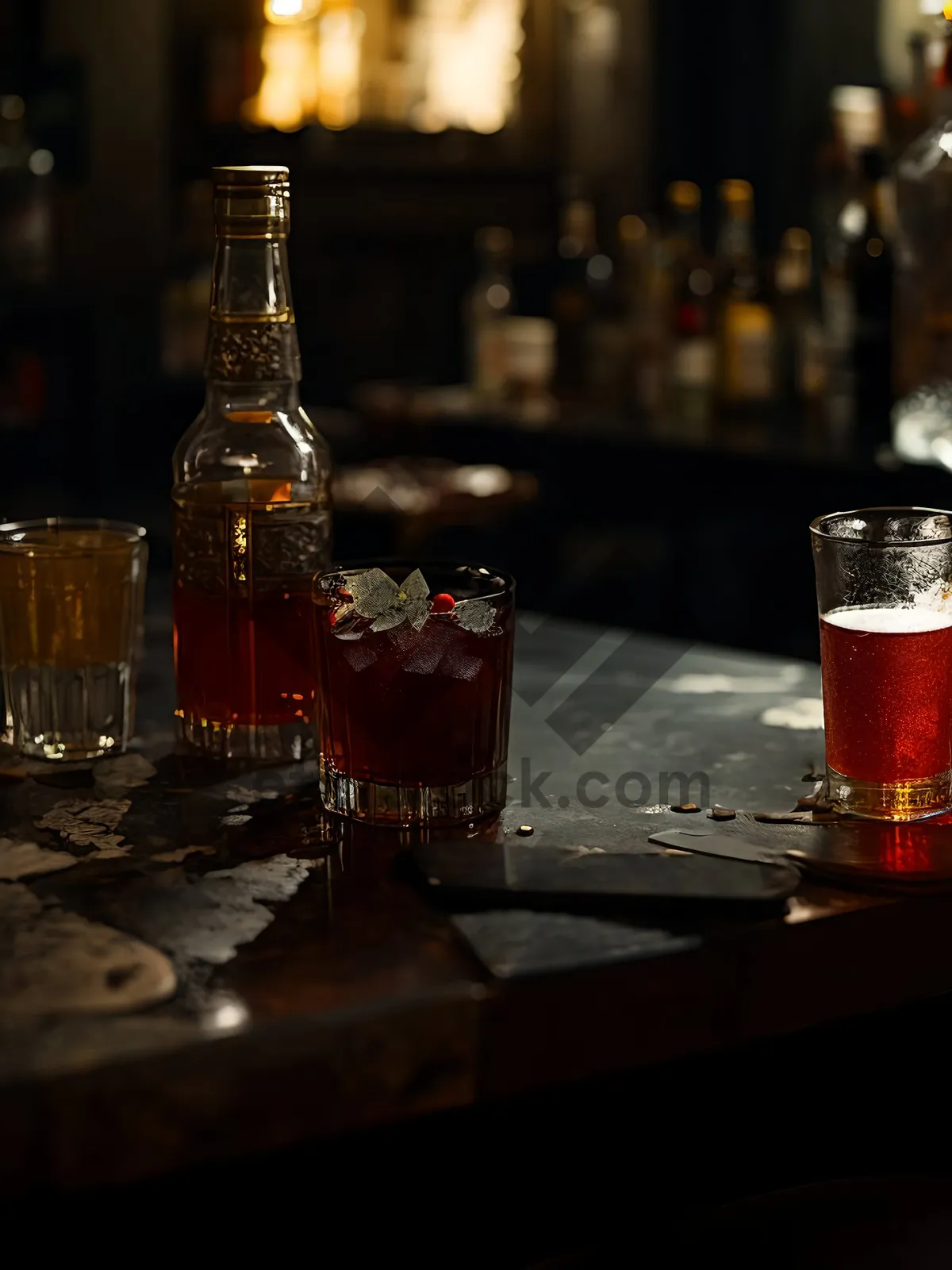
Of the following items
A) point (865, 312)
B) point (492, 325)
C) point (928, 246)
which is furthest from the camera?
point (492, 325)

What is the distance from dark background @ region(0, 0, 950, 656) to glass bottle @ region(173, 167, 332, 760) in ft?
5.53

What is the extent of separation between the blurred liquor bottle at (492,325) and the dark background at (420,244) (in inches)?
8.6

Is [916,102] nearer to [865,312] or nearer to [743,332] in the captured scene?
[865,312]

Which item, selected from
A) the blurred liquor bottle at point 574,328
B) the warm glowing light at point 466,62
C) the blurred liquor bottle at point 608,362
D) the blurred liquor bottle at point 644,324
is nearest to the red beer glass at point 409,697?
the blurred liquor bottle at point 644,324

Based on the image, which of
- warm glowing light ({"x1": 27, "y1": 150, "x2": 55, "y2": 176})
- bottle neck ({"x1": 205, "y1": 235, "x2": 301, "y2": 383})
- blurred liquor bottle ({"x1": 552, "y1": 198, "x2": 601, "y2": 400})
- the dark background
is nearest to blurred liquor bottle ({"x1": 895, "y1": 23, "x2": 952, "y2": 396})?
the dark background

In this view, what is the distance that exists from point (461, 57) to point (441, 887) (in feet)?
12.8

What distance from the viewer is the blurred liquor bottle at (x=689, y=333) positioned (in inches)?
112

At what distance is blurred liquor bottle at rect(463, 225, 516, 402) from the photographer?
10.6 feet

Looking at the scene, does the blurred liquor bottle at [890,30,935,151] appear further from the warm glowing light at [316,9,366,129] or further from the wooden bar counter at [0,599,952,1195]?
the warm glowing light at [316,9,366,129]

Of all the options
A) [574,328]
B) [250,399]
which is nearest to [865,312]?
[574,328]

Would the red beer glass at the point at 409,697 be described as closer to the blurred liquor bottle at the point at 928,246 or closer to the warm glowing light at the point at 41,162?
the blurred liquor bottle at the point at 928,246

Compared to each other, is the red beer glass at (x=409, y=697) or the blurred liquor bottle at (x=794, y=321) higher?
the blurred liquor bottle at (x=794, y=321)

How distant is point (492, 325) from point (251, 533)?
2.41m

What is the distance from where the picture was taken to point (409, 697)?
816 millimetres
